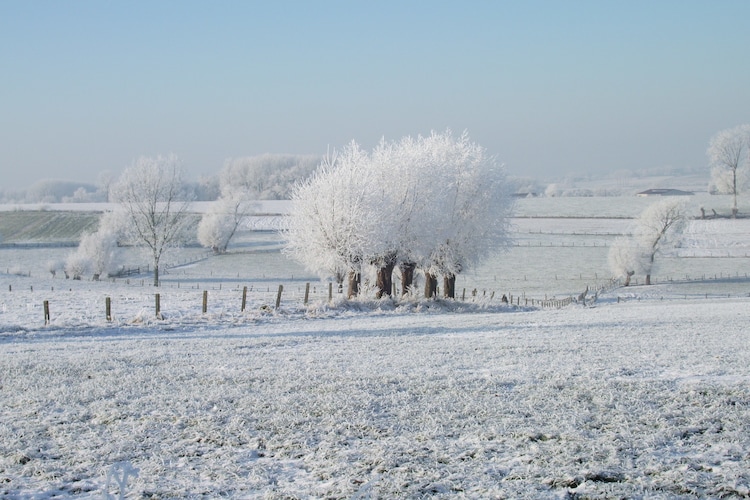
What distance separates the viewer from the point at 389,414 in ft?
31.9

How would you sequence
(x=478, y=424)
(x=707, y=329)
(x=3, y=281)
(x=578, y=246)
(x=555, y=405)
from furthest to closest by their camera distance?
(x=578, y=246)
(x=3, y=281)
(x=707, y=329)
(x=555, y=405)
(x=478, y=424)

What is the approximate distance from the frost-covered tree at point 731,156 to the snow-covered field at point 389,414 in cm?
11080

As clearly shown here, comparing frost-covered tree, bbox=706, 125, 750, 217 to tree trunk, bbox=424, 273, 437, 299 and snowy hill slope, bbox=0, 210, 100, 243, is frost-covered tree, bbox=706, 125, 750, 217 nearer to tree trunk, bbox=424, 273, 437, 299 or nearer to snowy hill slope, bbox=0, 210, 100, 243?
tree trunk, bbox=424, 273, 437, 299

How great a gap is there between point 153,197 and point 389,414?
65.6 metres

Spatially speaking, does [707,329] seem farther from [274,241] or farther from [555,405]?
[274,241]

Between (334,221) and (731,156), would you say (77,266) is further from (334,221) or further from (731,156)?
(731,156)

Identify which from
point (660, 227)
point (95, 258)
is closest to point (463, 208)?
point (660, 227)

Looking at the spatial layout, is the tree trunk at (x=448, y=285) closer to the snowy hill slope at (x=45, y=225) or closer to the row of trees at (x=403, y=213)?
the row of trees at (x=403, y=213)

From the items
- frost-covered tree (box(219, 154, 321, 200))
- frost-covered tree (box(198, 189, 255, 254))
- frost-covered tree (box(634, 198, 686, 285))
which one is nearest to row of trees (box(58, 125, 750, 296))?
frost-covered tree (box(634, 198, 686, 285))

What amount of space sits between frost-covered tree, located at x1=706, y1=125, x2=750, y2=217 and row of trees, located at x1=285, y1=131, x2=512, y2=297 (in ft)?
294

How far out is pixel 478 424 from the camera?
29.8 ft

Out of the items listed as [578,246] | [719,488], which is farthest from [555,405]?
[578,246]

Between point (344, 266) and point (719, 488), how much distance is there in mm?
33953

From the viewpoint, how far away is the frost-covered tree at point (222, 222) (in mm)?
103875
